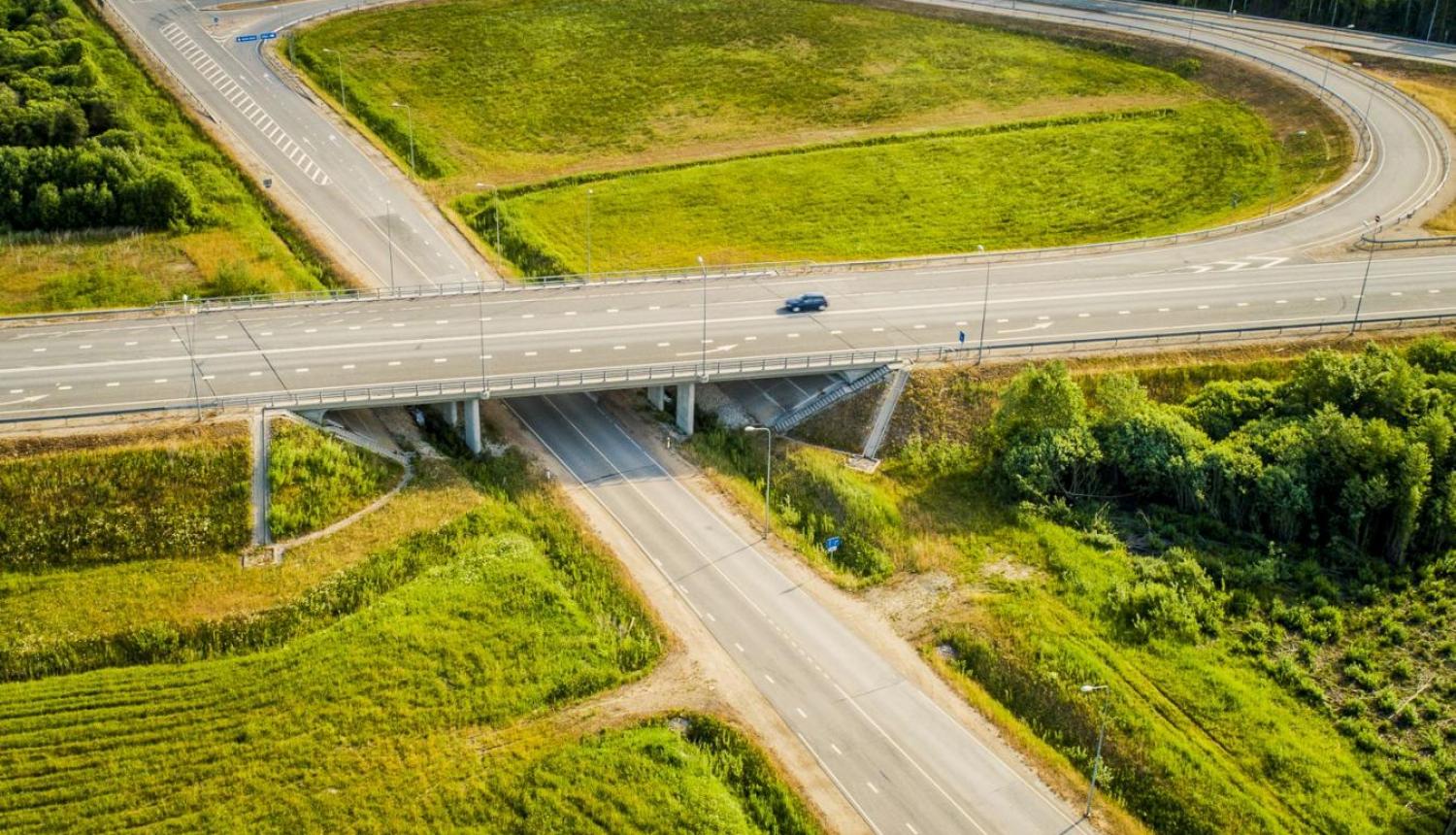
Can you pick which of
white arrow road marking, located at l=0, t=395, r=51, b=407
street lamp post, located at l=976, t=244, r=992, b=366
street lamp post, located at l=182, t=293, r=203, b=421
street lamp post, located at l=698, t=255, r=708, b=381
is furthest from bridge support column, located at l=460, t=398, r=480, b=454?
street lamp post, located at l=976, t=244, r=992, b=366

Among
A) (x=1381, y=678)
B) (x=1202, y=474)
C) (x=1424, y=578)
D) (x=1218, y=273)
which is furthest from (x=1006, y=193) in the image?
(x=1381, y=678)

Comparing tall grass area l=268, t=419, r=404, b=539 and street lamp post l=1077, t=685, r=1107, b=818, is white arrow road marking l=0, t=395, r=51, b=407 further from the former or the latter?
street lamp post l=1077, t=685, r=1107, b=818

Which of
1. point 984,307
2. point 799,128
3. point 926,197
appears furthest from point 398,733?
point 799,128

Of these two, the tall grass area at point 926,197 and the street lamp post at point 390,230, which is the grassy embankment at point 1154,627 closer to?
the tall grass area at point 926,197

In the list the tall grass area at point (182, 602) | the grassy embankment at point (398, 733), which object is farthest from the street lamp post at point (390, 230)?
the grassy embankment at point (398, 733)

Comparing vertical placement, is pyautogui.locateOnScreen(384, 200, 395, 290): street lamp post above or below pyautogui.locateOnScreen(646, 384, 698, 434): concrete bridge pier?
above

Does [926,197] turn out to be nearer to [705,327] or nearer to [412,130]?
[705,327]

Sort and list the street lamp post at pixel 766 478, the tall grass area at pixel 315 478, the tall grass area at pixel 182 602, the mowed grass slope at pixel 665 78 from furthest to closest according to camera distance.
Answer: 1. the mowed grass slope at pixel 665 78
2. the street lamp post at pixel 766 478
3. the tall grass area at pixel 315 478
4. the tall grass area at pixel 182 602
